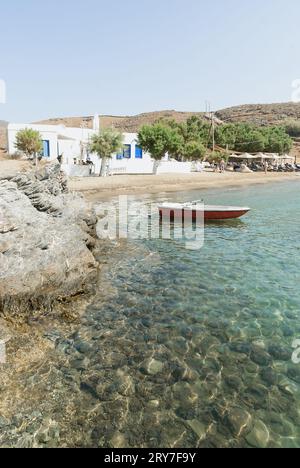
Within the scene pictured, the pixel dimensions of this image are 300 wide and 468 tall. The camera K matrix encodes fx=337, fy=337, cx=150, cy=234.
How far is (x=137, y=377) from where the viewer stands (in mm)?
6469

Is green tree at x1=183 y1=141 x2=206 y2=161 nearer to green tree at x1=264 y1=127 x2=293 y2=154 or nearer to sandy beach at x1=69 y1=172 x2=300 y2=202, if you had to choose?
sandy beach at x1=69 y1=172 x2=300 y2=202

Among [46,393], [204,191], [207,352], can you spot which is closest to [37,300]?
[46,393]

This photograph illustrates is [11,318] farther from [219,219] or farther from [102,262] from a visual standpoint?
[219,219]

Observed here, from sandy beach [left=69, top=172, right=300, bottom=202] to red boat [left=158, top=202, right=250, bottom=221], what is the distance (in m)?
10.9

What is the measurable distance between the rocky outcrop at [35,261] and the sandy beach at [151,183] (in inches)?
773

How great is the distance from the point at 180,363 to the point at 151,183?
118 ft

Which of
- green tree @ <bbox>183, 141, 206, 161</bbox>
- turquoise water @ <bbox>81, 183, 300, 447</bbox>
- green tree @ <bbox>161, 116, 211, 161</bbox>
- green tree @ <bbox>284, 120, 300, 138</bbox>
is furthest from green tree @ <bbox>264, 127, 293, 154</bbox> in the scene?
turquoise water @ <bbox>81, 183, 300, 447</bbox>

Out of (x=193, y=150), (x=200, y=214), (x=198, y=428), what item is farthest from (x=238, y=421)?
(x=193, y=150)

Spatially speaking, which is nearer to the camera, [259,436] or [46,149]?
[259,436]

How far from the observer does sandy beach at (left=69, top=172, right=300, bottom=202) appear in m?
34.9

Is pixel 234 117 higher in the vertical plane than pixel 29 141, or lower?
higher

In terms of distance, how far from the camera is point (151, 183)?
41.6m

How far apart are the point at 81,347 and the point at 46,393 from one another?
1526 millimetres

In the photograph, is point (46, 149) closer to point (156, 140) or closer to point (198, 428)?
point (156, 140)
